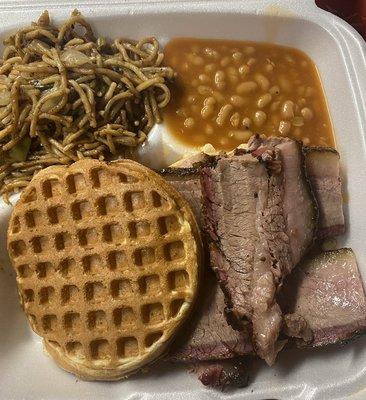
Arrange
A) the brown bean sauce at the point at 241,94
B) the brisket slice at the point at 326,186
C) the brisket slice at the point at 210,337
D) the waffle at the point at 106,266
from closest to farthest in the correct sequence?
the waffle at the point at 106,266 < the brisket slice at the point at 210,337 < the brisket slice at the point at 326,186 < the brown bean sauce at the point at 241,94

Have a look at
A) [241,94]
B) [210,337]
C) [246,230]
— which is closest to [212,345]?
[210,337]

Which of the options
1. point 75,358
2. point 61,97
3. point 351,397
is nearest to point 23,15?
point 61,97

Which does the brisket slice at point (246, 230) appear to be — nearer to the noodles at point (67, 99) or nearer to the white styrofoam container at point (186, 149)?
the white styrofoam container at point (186, 149)

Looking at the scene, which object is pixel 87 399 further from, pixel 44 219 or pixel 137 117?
pixel 137 117

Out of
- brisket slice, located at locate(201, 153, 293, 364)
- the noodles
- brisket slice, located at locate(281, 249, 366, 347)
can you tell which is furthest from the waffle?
brisket slice, located at locate(281, 249, 366, 347)

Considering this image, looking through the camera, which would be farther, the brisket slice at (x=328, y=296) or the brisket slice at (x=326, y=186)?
the brisket slice at (x=326, y=186)

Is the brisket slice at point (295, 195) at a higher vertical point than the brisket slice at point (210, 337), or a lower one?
higher

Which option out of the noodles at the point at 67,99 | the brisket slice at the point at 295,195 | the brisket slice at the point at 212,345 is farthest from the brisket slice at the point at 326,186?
the noodles at the point at 67,99
